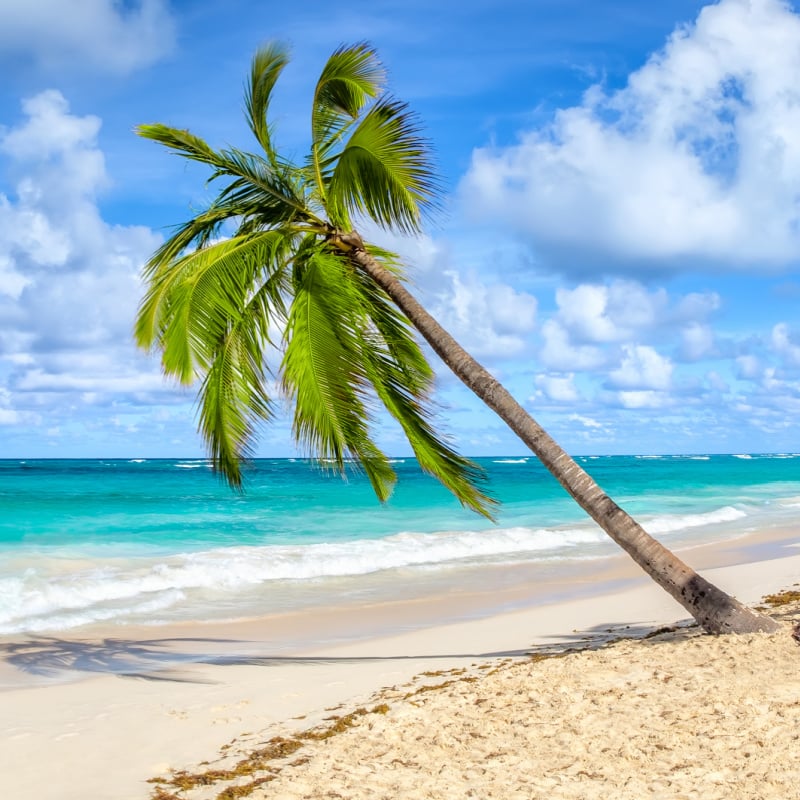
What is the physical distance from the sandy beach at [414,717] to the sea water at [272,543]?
1.79 metres

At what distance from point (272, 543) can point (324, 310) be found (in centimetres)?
1464

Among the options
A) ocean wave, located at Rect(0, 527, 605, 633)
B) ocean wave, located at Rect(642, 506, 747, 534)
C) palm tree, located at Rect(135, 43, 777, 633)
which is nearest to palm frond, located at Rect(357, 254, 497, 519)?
palm tree, located at Rect(135, 43, 777, 633)

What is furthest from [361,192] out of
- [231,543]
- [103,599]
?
[231,543]

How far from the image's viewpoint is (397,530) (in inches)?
960

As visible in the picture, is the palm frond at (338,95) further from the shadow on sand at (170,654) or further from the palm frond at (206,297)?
the shadow on sand at (170,654)

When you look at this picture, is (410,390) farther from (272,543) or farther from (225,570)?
(272,543)

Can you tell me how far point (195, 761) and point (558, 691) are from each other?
2.39m

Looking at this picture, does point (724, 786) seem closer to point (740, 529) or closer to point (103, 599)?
point (103, 599)

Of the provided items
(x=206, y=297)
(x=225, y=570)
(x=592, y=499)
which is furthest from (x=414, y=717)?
(x=225, y=570)

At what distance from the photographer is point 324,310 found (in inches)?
295

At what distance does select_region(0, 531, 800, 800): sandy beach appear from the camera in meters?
4.45

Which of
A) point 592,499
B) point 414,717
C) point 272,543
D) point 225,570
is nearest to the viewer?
point 414,717

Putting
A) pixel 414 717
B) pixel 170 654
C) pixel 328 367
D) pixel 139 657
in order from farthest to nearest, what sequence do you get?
1. pixel 170 654
2. pixel 139 657
3. pixel 328 367
4. pixel 414 717

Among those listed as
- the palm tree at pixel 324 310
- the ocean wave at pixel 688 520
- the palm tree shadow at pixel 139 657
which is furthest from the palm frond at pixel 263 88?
the ocean wave at pixel 688 520
